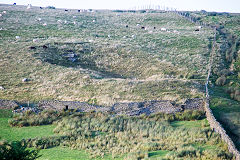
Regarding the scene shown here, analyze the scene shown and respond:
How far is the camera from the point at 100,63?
4375cm

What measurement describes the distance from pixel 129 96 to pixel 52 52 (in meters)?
20.9

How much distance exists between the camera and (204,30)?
66.3m

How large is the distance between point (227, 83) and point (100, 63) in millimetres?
18471

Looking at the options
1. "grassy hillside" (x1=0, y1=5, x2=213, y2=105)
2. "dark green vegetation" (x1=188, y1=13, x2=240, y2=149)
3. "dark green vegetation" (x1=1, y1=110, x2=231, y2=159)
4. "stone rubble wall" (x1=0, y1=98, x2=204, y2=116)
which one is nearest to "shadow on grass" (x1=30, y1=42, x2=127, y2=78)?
"grassy hillside" (x1=0, y1=5, x2=213, y2=105)

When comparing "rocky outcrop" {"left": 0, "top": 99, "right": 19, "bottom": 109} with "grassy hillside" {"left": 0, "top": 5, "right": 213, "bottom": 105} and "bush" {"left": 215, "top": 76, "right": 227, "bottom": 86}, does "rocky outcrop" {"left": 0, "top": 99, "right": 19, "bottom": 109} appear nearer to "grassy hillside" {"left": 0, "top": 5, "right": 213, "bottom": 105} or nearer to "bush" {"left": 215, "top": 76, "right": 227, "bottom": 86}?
"grassy hillside" {"left": 0, "top": 5, "right": 213, "bottom": 105}

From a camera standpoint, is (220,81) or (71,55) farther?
(71,55)

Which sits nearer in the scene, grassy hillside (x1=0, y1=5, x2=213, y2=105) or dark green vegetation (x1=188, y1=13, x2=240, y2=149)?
dark green vegetation (x1=188, y1=13, x2=240, y2=149)

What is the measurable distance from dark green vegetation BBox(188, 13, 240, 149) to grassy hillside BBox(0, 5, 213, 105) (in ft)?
6.74

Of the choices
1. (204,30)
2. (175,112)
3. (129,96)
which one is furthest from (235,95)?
(204,30)

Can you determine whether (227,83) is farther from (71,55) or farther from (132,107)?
(71,55)

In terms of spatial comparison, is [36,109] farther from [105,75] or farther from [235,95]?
[235,95]

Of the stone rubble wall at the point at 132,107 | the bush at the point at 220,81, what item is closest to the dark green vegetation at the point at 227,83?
the bush at the point at 220,81

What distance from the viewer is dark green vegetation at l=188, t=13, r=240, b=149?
23.2 meters

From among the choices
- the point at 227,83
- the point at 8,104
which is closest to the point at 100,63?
the point at 8,104
